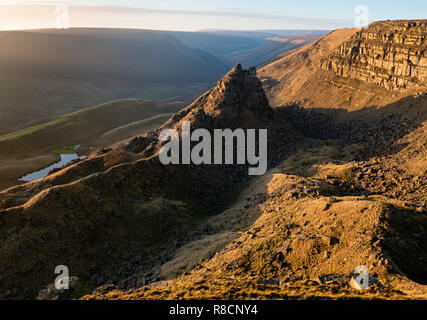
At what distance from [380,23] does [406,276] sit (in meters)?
95.3

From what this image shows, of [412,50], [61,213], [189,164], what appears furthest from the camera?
[412,50]

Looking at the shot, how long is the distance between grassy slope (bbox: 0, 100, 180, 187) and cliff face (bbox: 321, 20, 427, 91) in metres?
71.5

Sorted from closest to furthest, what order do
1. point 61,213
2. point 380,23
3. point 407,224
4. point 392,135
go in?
point 407,224 < point 61,213 < point 392,135 < point 380,23

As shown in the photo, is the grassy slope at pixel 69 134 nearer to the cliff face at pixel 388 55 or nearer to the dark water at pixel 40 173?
the dark water at pixel 40 173

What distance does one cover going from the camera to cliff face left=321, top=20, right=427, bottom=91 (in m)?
65.4

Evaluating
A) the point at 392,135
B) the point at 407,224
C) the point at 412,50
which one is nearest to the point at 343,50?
the point at 412,50

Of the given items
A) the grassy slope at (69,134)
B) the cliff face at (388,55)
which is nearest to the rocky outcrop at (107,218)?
the grassy slope at (69,134)

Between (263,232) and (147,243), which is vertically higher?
(263,232)

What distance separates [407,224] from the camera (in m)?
22.4

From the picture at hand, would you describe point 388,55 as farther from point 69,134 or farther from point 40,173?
point 69,134

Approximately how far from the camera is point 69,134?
9794 centimetres

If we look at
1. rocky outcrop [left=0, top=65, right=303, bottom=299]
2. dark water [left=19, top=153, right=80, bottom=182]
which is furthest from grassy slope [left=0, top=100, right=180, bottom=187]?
rocky outcrop [left=0, top=65, right=303, bottom=299]

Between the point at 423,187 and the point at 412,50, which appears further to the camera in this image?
the point at 412,50

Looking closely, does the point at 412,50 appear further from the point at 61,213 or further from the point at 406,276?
the point at 61,213
